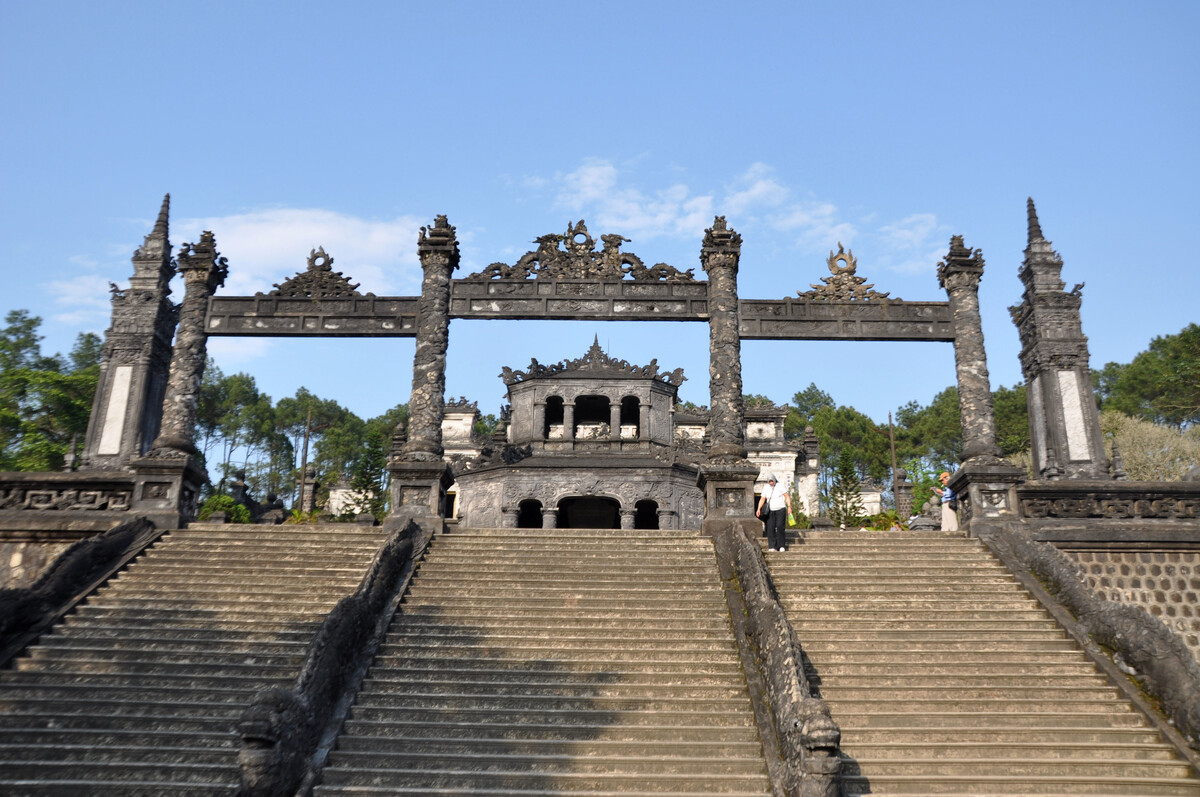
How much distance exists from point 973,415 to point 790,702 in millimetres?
9759

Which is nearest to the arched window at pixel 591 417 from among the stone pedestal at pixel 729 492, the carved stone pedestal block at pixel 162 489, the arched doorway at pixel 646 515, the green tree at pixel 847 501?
the arched doorway at pixel 646 515

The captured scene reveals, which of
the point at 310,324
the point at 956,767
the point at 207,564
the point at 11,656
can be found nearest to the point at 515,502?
the point at 310,324

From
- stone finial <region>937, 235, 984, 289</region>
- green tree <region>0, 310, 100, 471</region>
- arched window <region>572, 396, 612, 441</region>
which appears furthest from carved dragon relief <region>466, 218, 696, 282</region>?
green tree <region>0, 310, 100, 471</region>

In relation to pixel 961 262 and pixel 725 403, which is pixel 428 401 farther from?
pixel 961 262

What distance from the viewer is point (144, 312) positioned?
1873cm

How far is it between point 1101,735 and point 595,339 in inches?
1028

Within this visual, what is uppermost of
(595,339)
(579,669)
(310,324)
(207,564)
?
(595,339)

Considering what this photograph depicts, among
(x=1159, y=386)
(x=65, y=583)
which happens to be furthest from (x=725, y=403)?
(x=1159, y=386)

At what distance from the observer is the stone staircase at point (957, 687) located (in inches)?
307

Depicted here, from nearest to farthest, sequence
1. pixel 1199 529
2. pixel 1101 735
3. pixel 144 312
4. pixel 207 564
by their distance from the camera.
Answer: pixel 1101 735
pixel 207 564
pixel 1199 529
pixel 144 312

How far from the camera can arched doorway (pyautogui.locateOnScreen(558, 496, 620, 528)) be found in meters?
30.6

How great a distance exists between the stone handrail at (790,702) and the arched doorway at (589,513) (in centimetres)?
1950

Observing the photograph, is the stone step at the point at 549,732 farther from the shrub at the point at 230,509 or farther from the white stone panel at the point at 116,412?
the shrub at the point at 230,509

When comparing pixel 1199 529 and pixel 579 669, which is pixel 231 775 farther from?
pixel 1199 529
